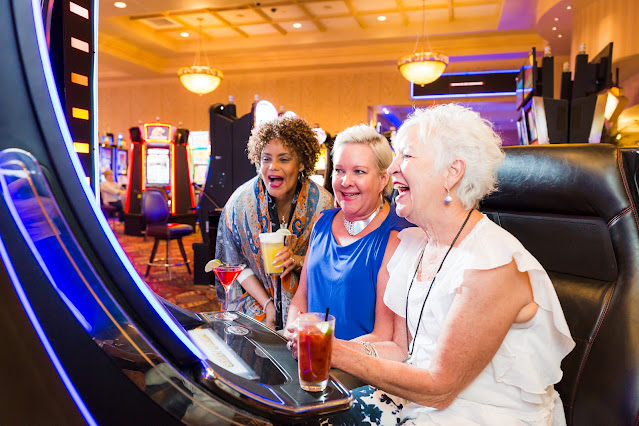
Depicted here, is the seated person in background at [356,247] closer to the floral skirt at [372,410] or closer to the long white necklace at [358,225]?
the long white necklace at [358,225]

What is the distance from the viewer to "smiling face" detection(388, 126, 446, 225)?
1.30 metres

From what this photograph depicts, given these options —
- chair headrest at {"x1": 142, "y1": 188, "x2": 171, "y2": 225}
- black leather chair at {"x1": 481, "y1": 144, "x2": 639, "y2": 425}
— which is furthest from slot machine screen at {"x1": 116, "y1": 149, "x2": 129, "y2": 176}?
black leather chair at {"x1": 481, "y1": 144, "x2": 639, "y2": 425}

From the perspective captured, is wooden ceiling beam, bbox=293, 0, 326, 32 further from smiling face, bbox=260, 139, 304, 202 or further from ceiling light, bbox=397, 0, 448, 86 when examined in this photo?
smiling face, bbox=260, 139, 304, 202

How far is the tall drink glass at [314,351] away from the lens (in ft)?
2.83

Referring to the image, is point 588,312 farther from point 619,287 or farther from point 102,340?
point 102,340

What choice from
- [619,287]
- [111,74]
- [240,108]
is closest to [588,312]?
[619,287]

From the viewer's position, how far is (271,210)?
232 centimetres

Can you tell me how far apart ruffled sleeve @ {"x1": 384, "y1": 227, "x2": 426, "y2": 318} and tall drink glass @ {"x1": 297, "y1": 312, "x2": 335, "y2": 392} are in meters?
0.44

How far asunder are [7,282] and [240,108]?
38.0 ft

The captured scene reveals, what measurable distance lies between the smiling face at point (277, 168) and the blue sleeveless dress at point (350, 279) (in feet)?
1.75

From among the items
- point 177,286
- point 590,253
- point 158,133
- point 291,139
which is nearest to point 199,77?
point 158,133

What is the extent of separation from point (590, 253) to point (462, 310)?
432 millimetres

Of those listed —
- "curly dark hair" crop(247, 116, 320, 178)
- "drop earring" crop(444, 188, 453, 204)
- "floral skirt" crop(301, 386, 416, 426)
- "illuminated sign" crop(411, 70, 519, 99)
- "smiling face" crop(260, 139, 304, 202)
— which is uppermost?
"illuminated sign" crop(411, 70, 519, 99)

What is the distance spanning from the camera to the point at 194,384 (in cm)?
71
